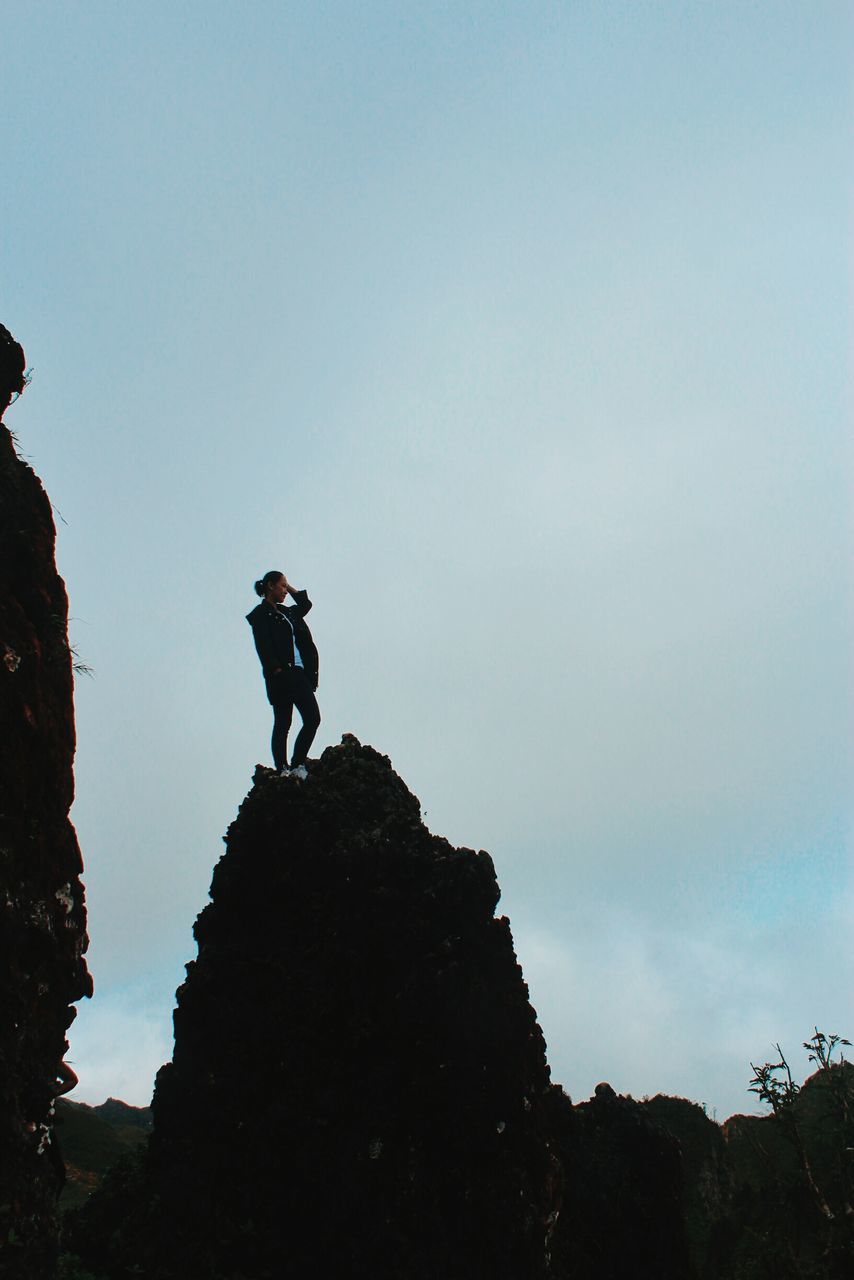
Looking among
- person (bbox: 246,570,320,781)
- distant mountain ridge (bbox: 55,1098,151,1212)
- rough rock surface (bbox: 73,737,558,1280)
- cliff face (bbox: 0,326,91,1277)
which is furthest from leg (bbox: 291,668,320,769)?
distant mountain ridge (bbox: 55,1098,151,1212)

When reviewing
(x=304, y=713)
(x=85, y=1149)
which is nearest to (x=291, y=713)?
(x=304, y=713)

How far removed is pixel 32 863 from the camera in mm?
7180

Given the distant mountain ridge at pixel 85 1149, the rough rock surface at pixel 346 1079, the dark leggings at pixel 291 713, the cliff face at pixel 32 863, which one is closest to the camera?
the cliff face at pixel 32 863

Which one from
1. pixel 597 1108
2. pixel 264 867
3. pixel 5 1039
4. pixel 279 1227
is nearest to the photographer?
pixel 5 1039

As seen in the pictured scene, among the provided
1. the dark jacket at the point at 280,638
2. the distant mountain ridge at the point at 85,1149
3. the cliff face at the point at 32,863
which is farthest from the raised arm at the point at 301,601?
the distant mountain ridge at the point at 85,1149

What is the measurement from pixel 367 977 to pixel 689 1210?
21.6 metres

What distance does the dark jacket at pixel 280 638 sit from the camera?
14320 mm

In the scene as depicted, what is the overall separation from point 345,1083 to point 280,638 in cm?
663

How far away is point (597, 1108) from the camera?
1830cm

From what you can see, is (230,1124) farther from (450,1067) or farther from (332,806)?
(332,806)

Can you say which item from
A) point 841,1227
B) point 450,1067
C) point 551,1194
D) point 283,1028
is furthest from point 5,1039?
point 841,1227

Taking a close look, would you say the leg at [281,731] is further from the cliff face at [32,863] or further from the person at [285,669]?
the cliff face at [32,863]

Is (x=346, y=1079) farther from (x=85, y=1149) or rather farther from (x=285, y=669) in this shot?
(x=85, y=1149)

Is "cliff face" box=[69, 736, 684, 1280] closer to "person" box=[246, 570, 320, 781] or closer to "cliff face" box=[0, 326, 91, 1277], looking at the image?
"person" box=[246, 570, 320, 781]
